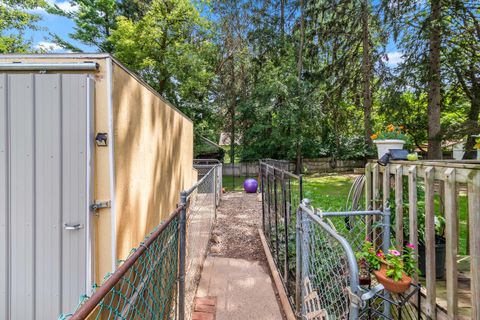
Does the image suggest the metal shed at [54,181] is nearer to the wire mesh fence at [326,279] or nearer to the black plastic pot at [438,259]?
the wire mesh fence at [326,279]

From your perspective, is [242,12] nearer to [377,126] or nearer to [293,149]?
[293,149]

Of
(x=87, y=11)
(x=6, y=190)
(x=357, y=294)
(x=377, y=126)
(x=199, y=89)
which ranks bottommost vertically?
(x=357, y=294)

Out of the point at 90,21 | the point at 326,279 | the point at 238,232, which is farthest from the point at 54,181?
the point at 90,21

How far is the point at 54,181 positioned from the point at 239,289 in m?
2.20

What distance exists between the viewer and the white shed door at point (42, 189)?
70.4 inches

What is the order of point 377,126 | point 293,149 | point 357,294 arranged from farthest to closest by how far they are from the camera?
1. point 377,126
2. point 293,149
3. point 357,294

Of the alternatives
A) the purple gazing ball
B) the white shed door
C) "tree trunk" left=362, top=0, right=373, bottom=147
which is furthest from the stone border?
"tree trunk" left=362, top=0, right=373, bottom=147

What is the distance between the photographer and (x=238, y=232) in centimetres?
509

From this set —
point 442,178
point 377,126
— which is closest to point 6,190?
point 442,178

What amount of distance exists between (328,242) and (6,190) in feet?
7.44

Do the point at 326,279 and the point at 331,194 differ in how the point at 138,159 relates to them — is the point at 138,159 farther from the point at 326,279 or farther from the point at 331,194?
the point at 331,194

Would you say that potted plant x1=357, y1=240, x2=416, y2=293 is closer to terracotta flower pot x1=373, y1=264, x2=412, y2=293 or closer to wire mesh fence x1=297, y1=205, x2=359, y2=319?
terracotta flower pot x1=373, y1=264, x2=412, y2=293

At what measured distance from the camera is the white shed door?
1787mm

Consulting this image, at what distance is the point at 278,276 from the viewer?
3117mm
